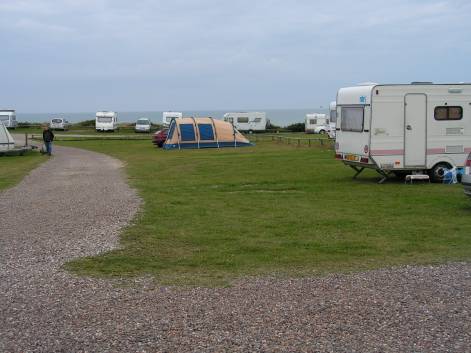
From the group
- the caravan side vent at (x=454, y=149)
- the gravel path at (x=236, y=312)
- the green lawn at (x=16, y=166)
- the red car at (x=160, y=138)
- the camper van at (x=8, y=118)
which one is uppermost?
the camper van at (x=8, y=118)

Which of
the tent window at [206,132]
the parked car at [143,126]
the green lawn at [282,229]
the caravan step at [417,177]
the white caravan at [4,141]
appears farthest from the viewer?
the parked car at [143,126]

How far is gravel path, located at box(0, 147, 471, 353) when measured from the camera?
15.4 feet

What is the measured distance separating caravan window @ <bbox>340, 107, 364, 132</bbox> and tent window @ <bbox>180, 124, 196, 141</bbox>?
20.6m

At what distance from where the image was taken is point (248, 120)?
63594 mm

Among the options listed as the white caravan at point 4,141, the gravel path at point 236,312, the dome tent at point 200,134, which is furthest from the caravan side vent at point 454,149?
the dome tent at point 200,134

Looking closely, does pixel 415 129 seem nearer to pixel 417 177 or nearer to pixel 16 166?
pixel 417 177

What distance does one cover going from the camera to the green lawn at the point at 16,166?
18264mm

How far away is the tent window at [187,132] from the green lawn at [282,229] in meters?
19.3

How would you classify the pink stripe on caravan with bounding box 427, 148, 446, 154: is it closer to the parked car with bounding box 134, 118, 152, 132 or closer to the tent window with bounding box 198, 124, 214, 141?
the tent window with bounding box 198, 124, 214, 141

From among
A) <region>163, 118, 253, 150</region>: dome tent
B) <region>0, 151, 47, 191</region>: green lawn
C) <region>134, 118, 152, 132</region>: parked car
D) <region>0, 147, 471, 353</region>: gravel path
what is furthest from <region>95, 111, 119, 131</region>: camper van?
<region>0, 147, 471, 353</region>: gravel path

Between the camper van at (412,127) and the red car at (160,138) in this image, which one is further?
the red car at (160,138)

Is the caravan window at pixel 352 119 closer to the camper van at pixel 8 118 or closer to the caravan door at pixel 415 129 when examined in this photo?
the caravan door at pixel 415 129

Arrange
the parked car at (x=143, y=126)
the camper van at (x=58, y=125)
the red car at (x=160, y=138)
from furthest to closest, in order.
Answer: the camper van at (x=58, y=125) < the parked car at (x=143, y=126) < the red car at (x=160, y=138)

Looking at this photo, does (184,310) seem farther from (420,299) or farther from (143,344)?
(420,299)
